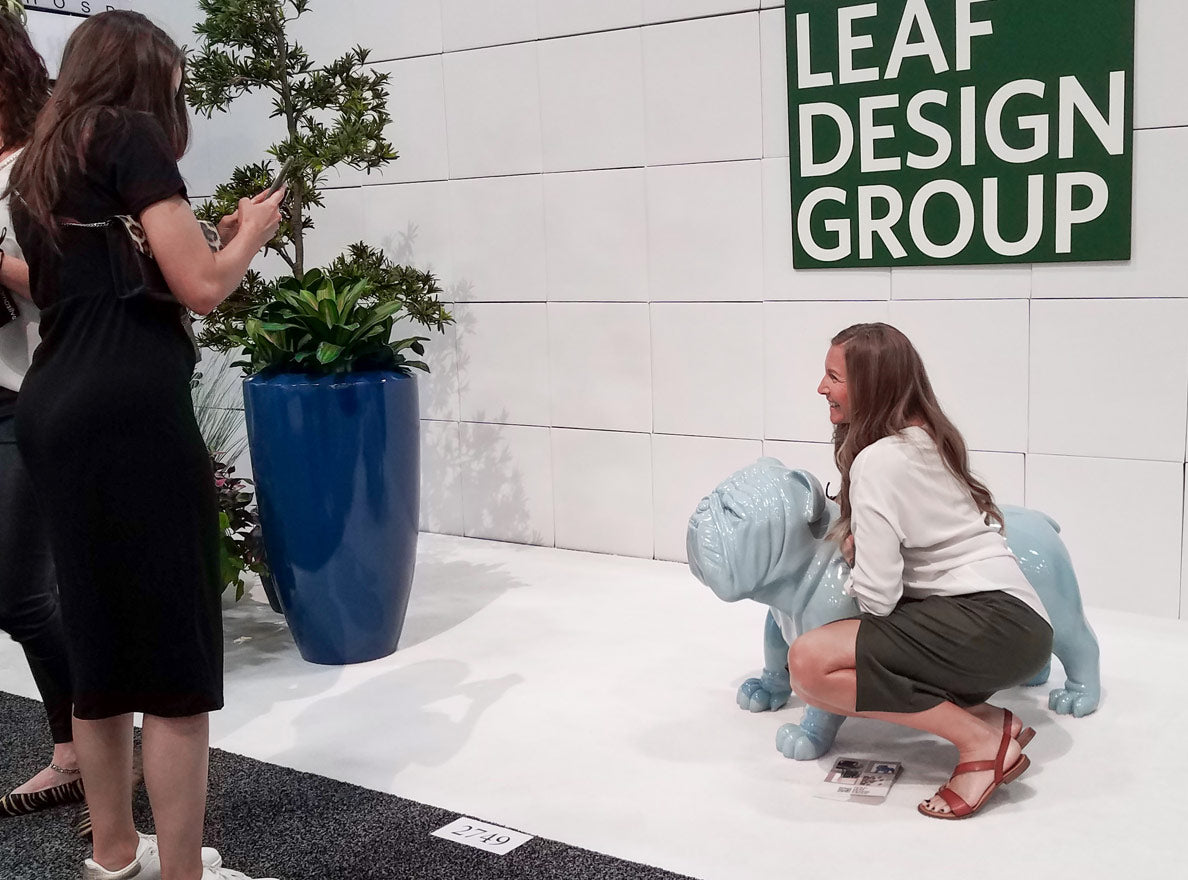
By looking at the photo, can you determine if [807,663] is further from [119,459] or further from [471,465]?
[471,465]

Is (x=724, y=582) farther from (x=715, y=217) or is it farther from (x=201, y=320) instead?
(x=201, y=320)

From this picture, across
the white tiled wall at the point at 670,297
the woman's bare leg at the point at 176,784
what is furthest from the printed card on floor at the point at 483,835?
the white tiled wall at the point at 670,297

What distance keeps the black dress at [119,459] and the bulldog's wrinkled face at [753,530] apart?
96 cm

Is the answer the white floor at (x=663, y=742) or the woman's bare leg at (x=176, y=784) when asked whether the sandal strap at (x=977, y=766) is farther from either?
the woman's bare leg at (x=176, y=784)

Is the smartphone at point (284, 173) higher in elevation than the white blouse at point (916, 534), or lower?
higher

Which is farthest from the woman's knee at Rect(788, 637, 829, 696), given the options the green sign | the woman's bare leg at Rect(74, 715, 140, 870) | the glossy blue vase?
the green sign

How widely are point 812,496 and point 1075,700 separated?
757 mm

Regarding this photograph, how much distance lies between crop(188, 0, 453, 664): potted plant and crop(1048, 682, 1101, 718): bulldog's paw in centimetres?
162

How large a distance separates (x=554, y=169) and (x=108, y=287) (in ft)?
7.71

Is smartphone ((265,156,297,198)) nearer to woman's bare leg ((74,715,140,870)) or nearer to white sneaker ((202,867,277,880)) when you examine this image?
woman's bare leg ((74,715,140,870))

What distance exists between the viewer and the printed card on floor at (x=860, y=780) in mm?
2211

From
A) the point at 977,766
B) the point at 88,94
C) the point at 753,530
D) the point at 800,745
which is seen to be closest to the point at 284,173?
the point at 88,94

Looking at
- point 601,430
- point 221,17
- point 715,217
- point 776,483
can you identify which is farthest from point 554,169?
point 776,483

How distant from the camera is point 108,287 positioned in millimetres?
1732
